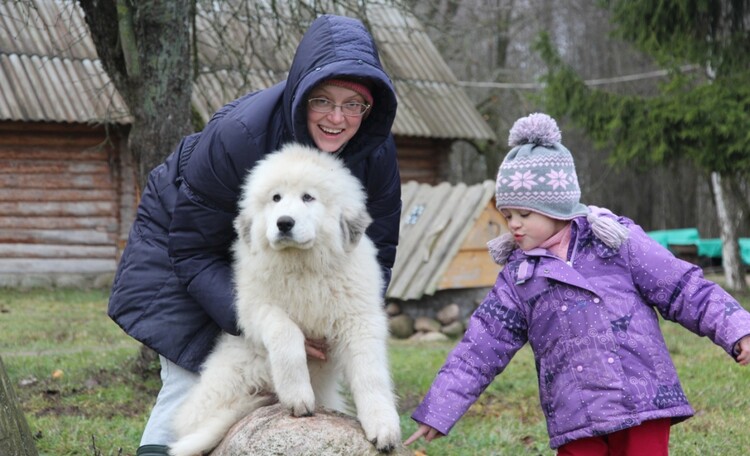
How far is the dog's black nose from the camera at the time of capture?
3.16 m

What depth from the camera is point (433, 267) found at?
36.7ft

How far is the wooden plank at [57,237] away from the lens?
15625 millimetres

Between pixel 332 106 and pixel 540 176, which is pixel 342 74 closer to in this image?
pixel 332 106

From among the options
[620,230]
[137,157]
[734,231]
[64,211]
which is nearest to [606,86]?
[734,231]

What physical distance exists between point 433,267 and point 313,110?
311 inches

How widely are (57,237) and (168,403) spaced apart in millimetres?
13139

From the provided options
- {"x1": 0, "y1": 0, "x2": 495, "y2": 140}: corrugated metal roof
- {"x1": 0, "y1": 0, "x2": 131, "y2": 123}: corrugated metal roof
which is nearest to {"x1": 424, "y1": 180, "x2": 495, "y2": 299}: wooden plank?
{"x1": 0, "y1": 0, "x2": 495, "y2": 140}: corrugated metal roof

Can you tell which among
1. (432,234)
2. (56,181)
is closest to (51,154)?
(56,181)

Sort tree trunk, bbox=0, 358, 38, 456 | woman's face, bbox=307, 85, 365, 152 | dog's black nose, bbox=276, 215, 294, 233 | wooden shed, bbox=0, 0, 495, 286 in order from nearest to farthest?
dog's black nose, bbox=276, 215, 294, 233 < woman's face, bbox=307, 85, 365, 152 < tree trunk, bbox=0, 358, 38, 456 < wooden shed, bbox=0, 0, 495, 286

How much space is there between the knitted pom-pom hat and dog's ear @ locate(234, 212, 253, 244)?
1.03m

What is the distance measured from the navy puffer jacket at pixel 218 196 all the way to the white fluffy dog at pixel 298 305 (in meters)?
0.12

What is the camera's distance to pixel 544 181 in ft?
11.8

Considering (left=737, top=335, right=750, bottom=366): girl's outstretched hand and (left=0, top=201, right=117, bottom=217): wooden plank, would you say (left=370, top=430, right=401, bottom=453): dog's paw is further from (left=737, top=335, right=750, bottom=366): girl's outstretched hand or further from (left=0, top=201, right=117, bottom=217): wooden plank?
(left=0, top=201, right=117, bottom=217): wooden plank

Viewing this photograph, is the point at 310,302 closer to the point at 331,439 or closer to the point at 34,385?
the point at 331,439
